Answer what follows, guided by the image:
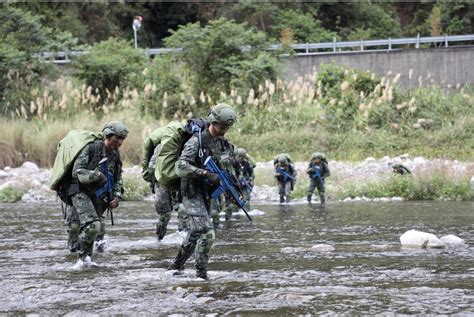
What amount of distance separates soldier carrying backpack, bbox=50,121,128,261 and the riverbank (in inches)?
461

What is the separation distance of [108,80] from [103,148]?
23.0m

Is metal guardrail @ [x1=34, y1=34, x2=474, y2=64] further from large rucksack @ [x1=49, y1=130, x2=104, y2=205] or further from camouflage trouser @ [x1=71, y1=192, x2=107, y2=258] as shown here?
camouflage trouser @ [x1=71, y1=192, x2=107, y2=258]

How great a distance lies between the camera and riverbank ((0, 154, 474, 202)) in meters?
20.2

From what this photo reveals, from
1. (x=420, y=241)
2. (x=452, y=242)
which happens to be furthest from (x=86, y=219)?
(x=452, y=242)

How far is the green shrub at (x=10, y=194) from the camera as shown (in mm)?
21094

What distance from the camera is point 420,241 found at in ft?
35.6

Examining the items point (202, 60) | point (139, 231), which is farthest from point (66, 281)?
point (202, 60)

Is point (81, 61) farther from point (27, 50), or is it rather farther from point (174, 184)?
point (174, 184)

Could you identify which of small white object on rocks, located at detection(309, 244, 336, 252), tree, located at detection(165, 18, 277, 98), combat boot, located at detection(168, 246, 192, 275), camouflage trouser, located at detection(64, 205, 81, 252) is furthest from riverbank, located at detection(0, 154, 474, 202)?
combat boot, located at detection(168, 246, 192, 275)

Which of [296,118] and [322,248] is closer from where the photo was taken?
[322,248]

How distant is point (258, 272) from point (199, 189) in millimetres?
1269

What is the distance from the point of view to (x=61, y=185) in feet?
31.8

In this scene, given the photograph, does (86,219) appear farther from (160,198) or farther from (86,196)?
(160,198)

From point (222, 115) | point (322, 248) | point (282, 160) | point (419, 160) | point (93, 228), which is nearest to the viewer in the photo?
point (222, 115)
